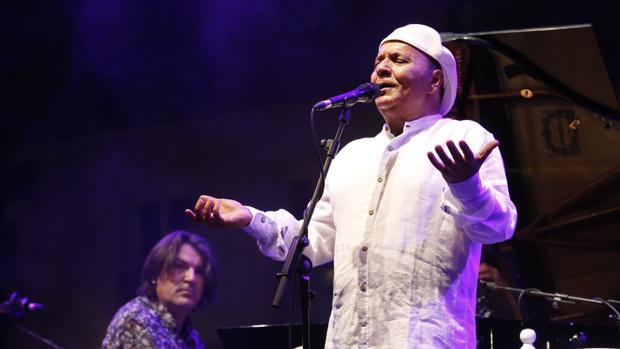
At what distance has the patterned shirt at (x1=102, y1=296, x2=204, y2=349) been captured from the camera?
5.04m

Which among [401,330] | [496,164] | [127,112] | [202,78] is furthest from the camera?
[127,112]

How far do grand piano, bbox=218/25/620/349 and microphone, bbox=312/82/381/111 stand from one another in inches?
49.8

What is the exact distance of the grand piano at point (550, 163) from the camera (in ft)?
13.0

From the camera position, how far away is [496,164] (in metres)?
2.71

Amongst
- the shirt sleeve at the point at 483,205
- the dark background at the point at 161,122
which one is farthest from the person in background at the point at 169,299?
the shirt sleeve at the point at 483,205

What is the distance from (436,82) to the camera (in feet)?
10.0

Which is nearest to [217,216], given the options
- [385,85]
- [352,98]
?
[352,98]

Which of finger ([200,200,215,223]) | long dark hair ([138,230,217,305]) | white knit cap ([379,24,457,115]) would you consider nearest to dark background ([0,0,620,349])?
long dark hair ([138,230,217,305])

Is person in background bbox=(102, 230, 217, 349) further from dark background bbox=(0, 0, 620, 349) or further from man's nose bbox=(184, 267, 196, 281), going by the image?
dark background bbox=(0, 0, 620, 349)

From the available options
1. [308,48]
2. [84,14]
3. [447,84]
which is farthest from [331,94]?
[447,84]

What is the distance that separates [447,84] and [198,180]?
4.96m

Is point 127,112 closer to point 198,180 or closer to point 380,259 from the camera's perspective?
point 198,180

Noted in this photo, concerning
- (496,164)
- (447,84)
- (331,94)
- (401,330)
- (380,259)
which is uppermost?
(331,94)

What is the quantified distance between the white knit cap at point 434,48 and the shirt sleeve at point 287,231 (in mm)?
586
